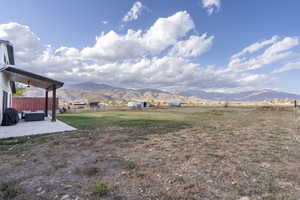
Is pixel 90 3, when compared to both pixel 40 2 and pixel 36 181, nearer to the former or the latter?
pixel 40 2

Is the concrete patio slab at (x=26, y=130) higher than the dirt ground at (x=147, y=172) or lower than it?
higher

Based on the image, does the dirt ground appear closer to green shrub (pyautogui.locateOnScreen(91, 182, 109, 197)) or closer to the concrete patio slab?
green shrub (pyautogui.locateOnScreen(91, 182, 109, 197))

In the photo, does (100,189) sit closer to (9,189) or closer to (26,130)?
(9,189)

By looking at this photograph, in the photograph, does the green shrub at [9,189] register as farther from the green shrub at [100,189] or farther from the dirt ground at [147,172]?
the green shrub at [100,189]

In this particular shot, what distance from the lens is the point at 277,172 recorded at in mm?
2729

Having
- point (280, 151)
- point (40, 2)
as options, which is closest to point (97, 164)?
point (280, 151)

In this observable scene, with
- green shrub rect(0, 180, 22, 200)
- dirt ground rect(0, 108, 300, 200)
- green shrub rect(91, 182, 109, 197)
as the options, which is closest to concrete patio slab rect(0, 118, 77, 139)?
dirt ground rect(0, 108, 300, 200)

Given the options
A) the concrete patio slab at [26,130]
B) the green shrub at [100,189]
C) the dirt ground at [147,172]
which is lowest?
the dirt ground at [147,172]

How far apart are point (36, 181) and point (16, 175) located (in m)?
0.53

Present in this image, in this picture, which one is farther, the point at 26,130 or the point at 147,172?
the point at 26,130

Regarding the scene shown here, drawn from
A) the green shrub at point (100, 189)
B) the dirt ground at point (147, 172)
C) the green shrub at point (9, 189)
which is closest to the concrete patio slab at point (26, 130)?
the dirt ground at point (147, 172)

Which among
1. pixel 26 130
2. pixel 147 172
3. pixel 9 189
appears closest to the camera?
pixel 9 189

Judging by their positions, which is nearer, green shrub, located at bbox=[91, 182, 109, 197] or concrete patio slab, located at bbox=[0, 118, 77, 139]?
green shrub, located at bbox=[91, 182, 109, 197]

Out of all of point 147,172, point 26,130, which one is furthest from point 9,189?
point 26,130
